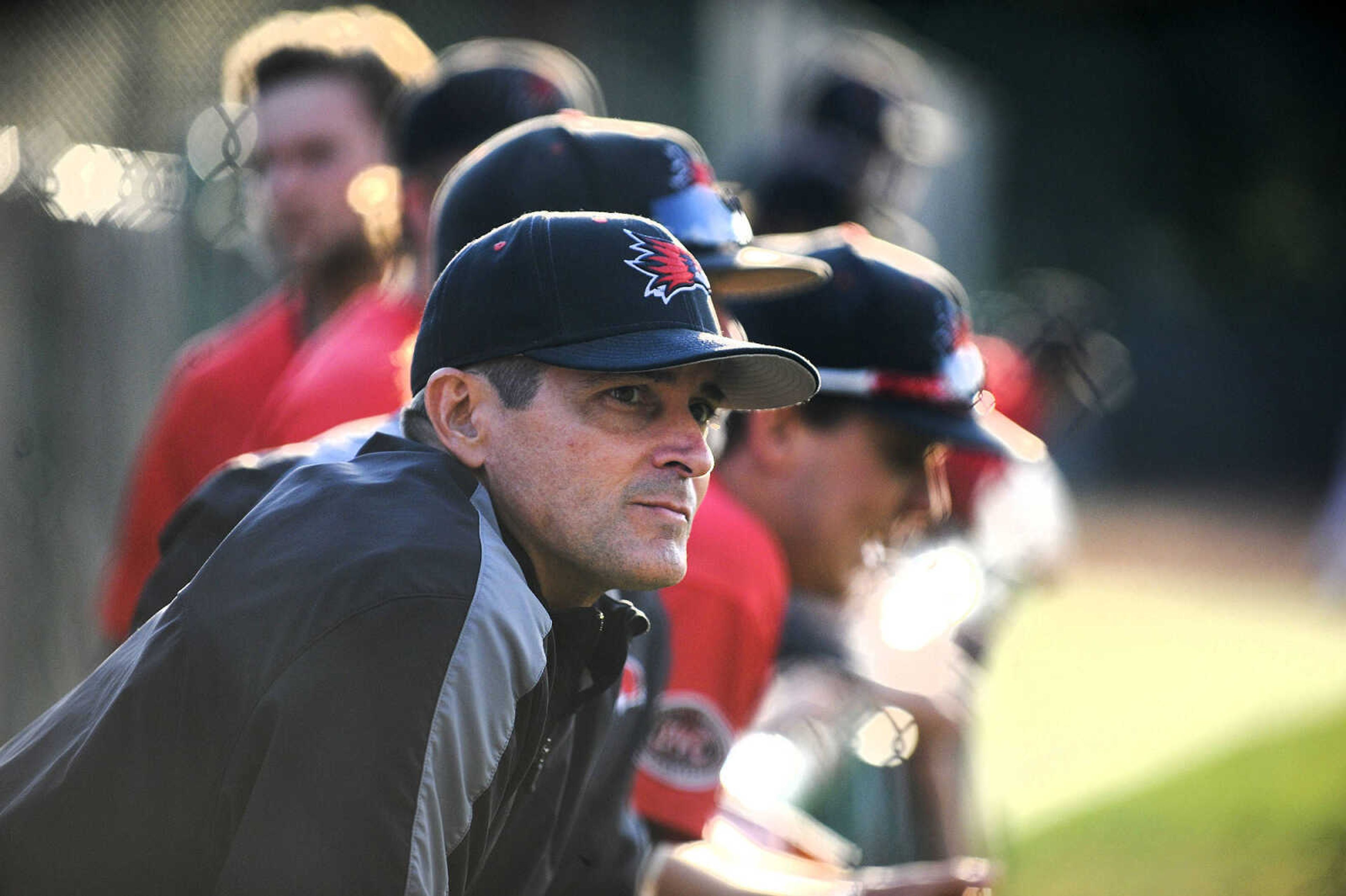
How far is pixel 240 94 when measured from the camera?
4.28m

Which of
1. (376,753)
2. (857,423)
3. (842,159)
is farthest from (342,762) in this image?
(842,159)

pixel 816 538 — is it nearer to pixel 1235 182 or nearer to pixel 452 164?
pixel 452 164

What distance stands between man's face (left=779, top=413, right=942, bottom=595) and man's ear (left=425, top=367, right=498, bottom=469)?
139 centimetres

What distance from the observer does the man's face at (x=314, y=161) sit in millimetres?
3822

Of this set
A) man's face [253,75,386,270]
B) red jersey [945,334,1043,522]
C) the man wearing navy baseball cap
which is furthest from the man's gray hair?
red jersey [945,334,1043,522]

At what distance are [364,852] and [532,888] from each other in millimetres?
696

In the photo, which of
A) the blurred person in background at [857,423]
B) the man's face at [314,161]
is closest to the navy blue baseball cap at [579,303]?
the blurred person in background at [857,423]

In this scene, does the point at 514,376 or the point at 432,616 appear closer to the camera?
the point at 432,616

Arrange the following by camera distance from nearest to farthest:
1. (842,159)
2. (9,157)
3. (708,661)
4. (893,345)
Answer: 1. (708,661)
2. (893,345)
3. (9,157)
4. (842,159)

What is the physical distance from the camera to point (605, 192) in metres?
2.55

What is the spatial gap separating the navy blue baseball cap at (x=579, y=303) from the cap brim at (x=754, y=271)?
2.03 ft

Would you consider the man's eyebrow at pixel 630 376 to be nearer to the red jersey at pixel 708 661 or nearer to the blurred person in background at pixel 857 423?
the red jersey at pixel 708 661

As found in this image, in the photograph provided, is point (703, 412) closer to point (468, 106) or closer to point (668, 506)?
point (668, 506)

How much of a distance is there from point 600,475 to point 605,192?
2.65ft
